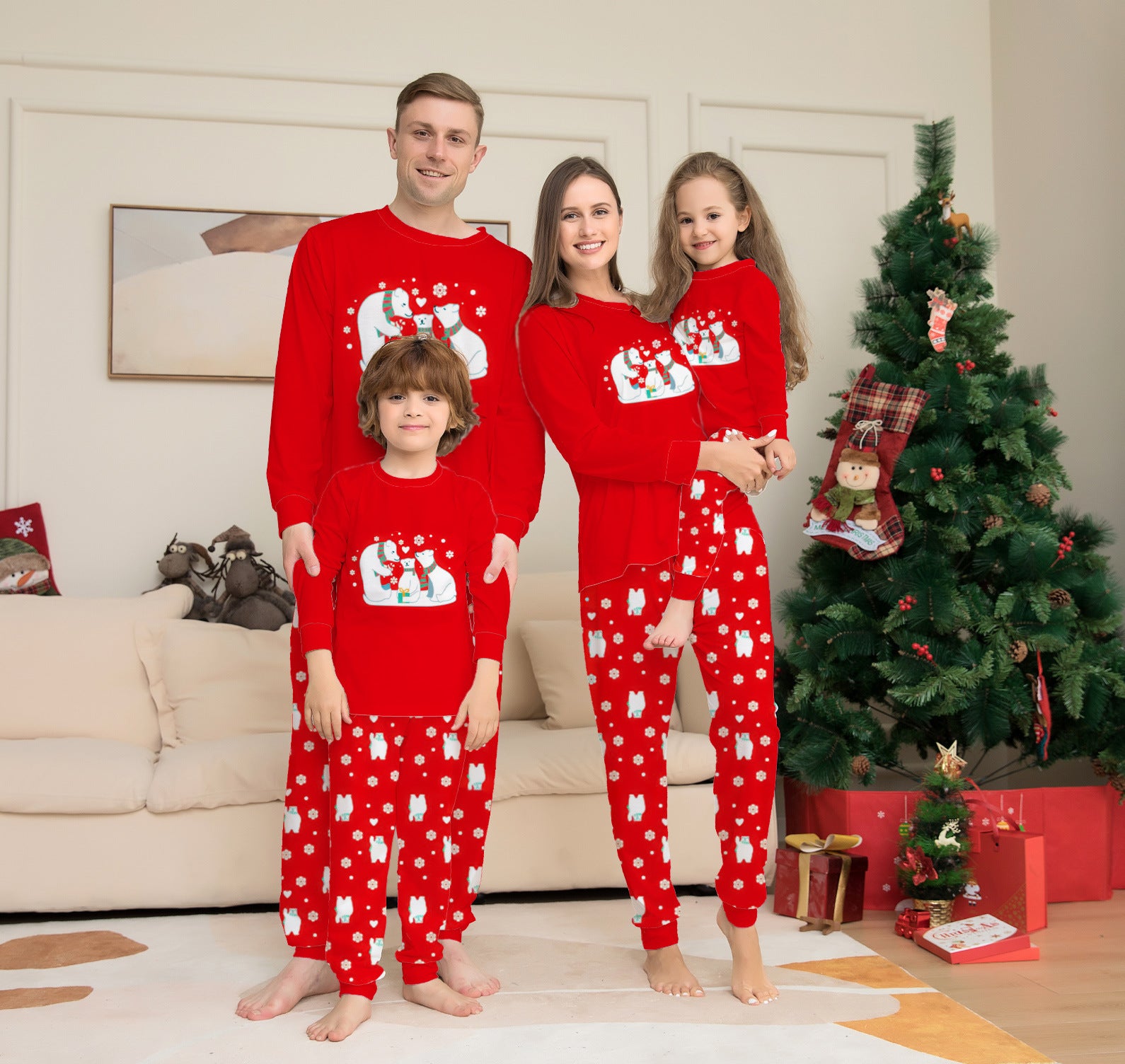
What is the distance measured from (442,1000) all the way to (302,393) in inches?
43.2

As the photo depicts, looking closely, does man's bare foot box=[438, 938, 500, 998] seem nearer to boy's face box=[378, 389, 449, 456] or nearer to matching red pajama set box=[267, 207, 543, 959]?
matching red pajama set box=[267, 207, 543, 959]

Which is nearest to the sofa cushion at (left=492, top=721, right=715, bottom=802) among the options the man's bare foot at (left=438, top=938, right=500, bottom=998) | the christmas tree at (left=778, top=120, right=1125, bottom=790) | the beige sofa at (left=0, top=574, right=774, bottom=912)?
the beige sofa at (left=0, top=574, right=774, bottom=912)

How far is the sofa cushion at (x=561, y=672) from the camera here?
282cm

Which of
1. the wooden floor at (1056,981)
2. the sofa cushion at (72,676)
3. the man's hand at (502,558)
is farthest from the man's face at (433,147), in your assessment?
the wooden floor at (1056,981)

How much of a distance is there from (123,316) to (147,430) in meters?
0.37

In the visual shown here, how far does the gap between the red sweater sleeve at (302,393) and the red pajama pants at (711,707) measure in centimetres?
56

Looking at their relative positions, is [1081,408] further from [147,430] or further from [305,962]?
[147,430]

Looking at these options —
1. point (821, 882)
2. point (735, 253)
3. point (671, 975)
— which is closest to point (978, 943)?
point (821, 882)

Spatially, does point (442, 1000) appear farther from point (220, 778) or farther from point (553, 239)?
point (553, 239)

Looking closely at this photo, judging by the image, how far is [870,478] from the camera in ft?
9.03

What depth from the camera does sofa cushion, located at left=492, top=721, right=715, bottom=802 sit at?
256cm

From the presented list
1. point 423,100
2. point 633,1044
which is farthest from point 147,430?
point 633,1044

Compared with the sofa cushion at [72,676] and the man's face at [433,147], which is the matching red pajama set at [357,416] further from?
the sofa cushion at [72,676]

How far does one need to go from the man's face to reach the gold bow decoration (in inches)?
64.4
